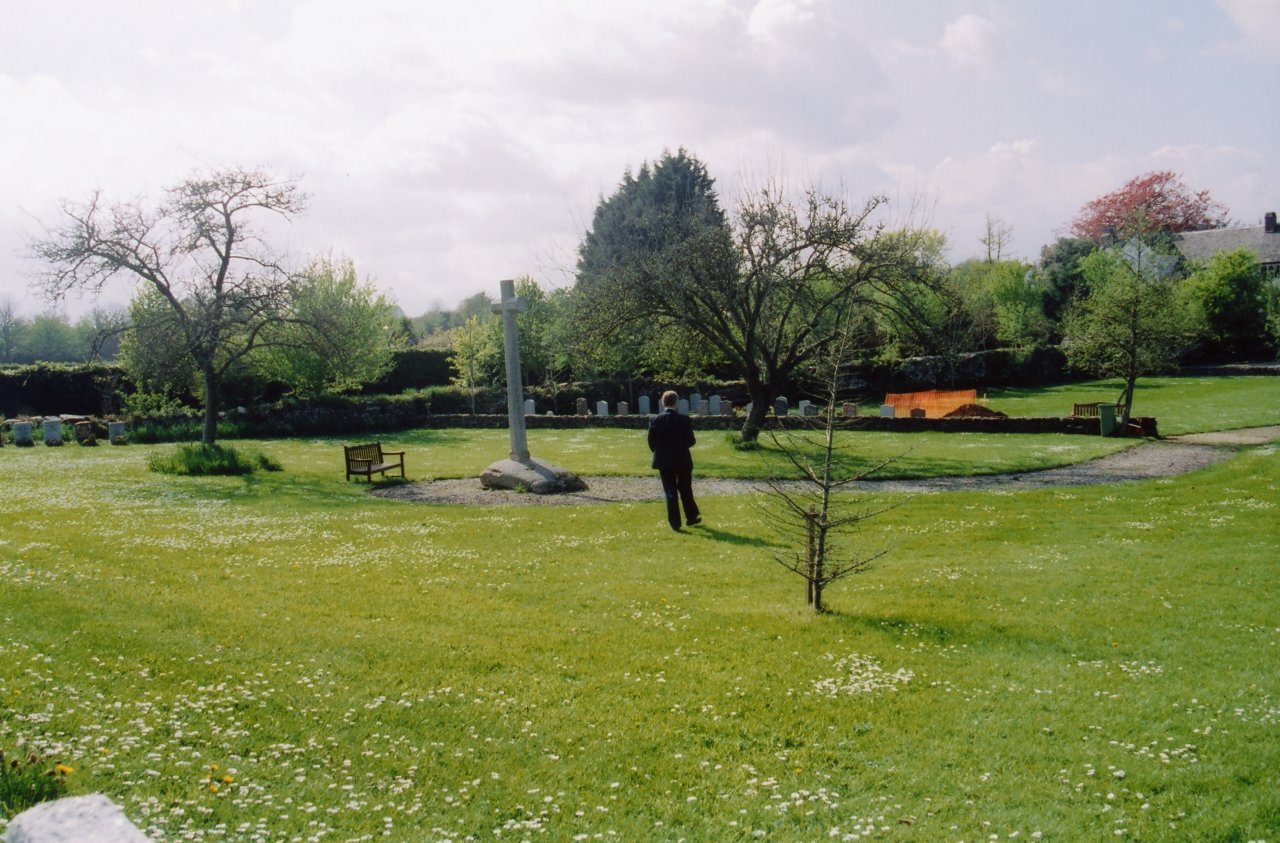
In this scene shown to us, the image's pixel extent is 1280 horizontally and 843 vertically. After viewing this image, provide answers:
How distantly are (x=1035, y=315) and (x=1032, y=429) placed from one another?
2854cm

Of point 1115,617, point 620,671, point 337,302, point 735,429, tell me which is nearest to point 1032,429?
point 735,429

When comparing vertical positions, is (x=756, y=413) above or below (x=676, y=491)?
above

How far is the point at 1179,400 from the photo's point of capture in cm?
3881

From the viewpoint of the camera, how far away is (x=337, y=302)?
4134 centimetres

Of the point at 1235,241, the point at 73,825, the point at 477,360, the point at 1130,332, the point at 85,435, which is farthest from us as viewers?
the point at 1235,241

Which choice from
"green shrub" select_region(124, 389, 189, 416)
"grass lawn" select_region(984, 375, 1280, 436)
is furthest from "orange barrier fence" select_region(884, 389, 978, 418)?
"green shrub" select_region(124, 389, 189, 416)

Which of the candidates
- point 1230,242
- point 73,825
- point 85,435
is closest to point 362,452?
point 85,435

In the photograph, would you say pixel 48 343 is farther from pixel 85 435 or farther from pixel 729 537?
pixel 729 537

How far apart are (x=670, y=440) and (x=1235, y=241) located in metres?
69.0

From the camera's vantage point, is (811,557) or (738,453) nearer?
(811,557)

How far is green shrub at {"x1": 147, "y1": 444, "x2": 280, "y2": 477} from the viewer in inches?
854

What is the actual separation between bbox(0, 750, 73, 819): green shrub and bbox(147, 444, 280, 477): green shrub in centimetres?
1822

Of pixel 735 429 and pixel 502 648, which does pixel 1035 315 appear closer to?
pixel 735 429

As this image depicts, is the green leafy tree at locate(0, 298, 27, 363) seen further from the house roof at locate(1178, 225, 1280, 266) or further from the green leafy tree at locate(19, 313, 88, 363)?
the house roof at locate(1178, 225, 1280, 266)
